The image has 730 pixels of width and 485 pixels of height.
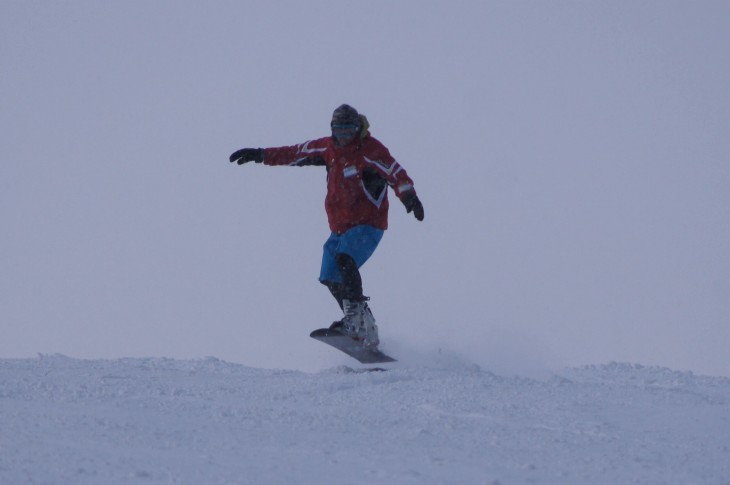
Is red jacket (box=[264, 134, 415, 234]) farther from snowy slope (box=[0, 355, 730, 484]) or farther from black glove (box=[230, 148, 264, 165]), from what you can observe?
snowy slope (box=[0, 355, 730, 484])

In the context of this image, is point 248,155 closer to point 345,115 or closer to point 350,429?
point 345,115

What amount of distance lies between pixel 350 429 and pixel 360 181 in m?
3.08

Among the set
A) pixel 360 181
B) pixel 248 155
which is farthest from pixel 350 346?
pixel 248 155

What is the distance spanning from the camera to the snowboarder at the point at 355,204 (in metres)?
6.67

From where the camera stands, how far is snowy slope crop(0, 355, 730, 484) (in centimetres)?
320

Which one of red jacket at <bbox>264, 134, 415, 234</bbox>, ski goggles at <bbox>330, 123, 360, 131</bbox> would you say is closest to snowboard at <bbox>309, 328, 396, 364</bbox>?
red jacket at <bbox>264, 134, 415, 234</bbox>

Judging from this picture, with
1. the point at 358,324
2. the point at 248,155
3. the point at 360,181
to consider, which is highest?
the point at 248,155

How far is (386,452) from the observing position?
3.53 metres

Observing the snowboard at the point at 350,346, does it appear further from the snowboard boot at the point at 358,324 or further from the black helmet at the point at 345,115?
the black helmet at the point at 345,115

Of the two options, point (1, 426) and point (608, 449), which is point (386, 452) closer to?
point (608, 449)

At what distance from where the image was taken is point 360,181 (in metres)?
6.78

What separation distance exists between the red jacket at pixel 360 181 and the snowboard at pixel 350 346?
0.73m

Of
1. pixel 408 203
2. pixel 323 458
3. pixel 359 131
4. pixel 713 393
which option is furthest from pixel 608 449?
pixel 359 131

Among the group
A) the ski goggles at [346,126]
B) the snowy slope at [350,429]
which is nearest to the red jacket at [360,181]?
the ski goggles at [346,126]
